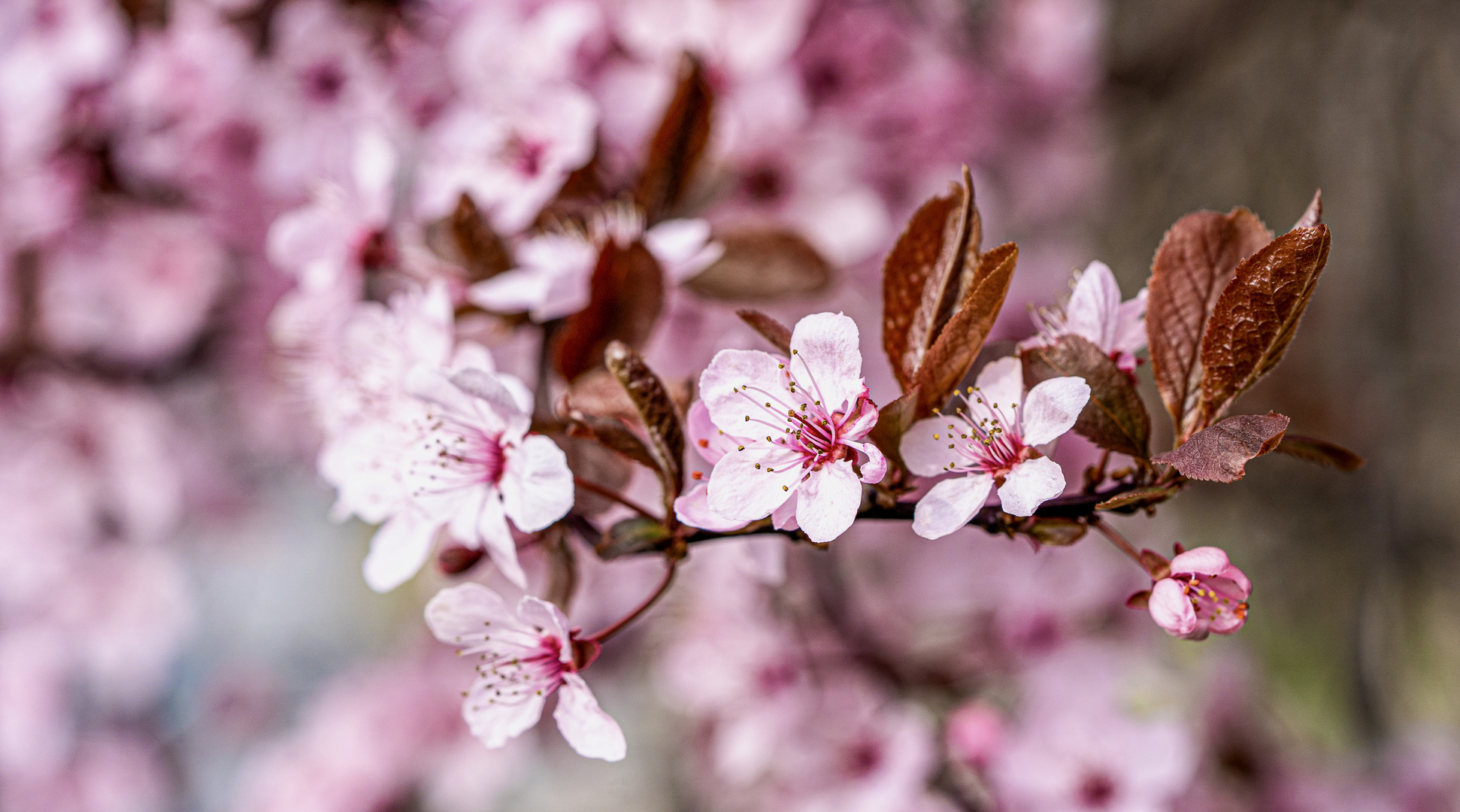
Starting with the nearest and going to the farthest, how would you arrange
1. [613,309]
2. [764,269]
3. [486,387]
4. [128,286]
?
[486,387] → [613,309] → [764,269] → [128,286]

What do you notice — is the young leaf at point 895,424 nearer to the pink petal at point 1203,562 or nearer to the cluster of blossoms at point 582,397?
the cluster of blossoms at point 582,397

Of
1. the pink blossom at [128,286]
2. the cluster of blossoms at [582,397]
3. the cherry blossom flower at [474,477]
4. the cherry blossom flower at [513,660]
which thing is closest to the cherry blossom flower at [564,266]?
the cluster of blossoms at [582,397]

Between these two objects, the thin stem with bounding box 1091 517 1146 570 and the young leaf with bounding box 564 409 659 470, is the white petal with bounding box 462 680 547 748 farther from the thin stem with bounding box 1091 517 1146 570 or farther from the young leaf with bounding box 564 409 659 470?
the thin stem with bounding box 1091 517 1146 570

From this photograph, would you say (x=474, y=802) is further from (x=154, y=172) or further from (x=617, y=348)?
(x=617, y=348)

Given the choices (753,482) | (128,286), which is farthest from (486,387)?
(128,286)

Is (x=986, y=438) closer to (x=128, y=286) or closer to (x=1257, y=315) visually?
(x=1257, y=315)

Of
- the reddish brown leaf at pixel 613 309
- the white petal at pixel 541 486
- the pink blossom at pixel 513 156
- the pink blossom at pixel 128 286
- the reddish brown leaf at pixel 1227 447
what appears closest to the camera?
the reddish brown leaf at pixel 1227 447

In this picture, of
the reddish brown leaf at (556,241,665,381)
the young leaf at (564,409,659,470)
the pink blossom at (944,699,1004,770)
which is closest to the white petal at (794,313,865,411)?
the young leaf at (564,409,659,470)
